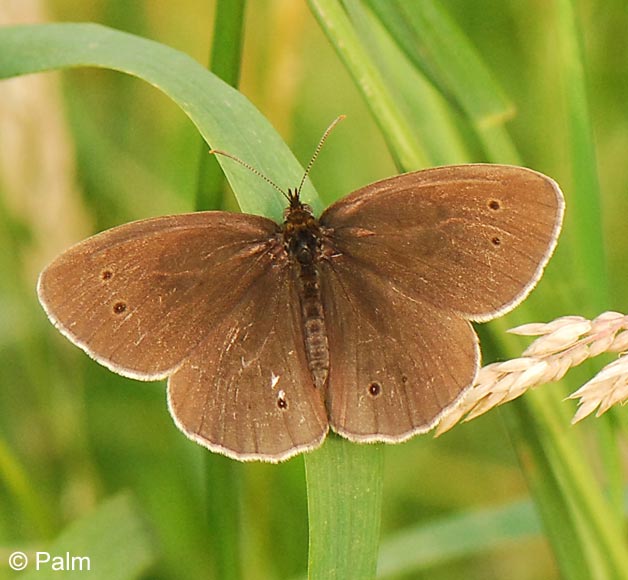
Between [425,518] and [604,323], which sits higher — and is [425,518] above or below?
above

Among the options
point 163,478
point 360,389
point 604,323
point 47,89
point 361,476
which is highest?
point 47,89

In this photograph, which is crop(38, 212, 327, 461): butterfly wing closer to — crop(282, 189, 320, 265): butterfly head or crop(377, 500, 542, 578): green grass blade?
crop(282, 189, 320, 265): butterfly head

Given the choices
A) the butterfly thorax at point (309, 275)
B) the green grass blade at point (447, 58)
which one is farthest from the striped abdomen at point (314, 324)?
the green grass blade at point (447, 58)

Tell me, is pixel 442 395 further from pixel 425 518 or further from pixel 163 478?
pixel 425 518

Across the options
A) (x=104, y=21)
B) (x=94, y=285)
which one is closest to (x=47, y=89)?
(x=104, y=21)

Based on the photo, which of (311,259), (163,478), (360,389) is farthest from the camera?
(163,478)

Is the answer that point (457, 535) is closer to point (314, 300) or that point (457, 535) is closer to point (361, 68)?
point (314, 300)

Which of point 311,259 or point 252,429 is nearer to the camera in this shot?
point 252,429

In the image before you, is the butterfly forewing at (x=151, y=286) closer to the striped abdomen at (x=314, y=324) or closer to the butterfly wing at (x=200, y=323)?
the butterfly wing at (x=200, y=323)
